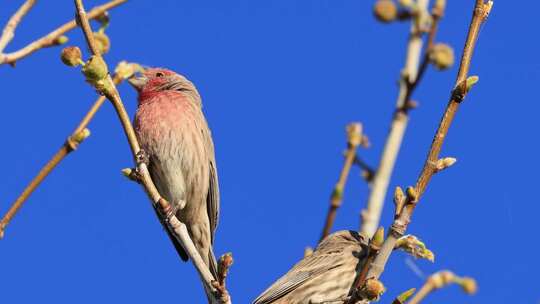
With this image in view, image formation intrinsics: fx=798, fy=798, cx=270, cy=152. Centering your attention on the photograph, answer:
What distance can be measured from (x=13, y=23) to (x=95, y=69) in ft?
1.69

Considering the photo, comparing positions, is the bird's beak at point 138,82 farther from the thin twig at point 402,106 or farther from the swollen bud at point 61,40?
the thin twig at point 402,106

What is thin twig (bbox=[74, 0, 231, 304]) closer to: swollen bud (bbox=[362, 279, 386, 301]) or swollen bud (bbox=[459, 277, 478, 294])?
swollen bud (bbox=[362, 279, 386, 301])

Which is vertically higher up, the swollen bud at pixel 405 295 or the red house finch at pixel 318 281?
the red house finch at pixel 318 281

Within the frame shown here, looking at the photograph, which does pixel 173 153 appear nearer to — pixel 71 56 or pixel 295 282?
pixel 295 282

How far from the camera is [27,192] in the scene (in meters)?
3.80

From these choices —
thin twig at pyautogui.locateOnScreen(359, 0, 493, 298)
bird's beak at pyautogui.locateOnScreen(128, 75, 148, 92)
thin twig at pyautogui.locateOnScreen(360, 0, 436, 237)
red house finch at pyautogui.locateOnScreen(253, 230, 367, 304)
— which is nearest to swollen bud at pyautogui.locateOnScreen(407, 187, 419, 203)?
thin twig at pyautogui.locateOnScreen(359, 0, 493, 298)

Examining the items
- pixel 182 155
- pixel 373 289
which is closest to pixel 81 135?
pixel 373 289

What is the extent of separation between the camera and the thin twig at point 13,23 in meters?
3.98

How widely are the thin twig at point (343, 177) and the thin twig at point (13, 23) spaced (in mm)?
1918

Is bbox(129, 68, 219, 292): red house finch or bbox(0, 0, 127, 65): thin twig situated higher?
bbox(129, 68, 219, 292): red house finch

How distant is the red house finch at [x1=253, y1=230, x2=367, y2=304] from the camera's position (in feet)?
25.5

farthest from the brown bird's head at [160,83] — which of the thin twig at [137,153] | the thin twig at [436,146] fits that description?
the thin twig at [436,146]

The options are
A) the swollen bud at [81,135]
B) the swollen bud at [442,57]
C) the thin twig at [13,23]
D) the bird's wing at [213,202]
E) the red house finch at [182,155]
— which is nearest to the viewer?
the swollen bud at [442,57]

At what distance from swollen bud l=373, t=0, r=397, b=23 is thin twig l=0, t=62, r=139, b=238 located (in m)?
1.85
